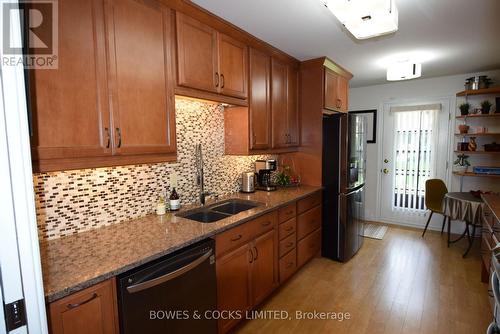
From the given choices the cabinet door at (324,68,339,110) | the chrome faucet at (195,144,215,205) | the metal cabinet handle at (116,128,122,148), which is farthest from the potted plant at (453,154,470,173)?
the metal cabinet handle at (116,128,122,148)

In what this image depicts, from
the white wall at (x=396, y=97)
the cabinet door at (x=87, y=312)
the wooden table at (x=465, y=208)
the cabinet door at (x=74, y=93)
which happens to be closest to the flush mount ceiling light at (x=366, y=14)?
the cabinet door at (x=74, y=93)

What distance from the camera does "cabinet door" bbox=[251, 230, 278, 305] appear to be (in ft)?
6.93

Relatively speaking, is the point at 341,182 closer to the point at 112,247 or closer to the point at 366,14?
the point at 366,14

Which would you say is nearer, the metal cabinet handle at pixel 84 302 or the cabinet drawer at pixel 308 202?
the metal cabinet handle at pixel 84 302

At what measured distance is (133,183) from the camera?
1848 mm

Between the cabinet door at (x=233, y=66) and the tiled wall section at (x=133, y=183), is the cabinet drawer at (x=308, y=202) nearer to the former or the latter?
the tiled wall section at (x=133, y=183)

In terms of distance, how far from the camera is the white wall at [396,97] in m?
3.85

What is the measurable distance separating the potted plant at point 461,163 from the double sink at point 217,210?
11.0 ft

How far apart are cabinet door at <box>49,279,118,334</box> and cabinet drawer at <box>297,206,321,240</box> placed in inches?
76.5

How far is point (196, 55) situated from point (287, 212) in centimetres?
160

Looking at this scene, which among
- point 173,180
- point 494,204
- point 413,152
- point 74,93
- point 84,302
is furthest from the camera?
point 413,152

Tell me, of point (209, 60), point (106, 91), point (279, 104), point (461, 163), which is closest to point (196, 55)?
point (209, 60)

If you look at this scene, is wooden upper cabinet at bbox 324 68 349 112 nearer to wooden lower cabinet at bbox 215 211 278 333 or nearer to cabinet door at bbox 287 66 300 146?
cabinet door at bbox 287 66 300 146

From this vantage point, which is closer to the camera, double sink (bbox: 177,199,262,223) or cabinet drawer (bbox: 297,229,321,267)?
double sink (bbox: 177,199,262,223)
